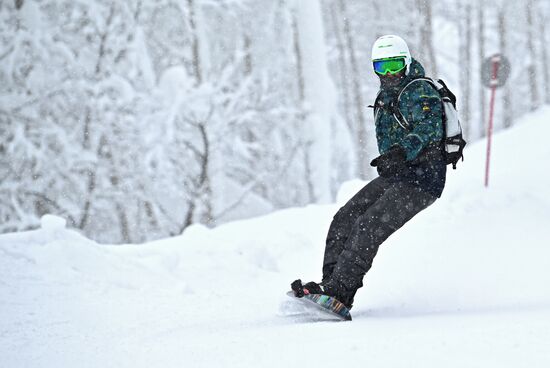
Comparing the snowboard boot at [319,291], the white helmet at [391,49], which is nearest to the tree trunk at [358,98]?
the white helmet at [391,49]

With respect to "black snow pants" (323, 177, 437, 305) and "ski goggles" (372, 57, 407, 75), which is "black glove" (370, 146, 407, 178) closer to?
"black snow pants" (323, 177, 437, 305)

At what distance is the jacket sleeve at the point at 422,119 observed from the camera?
4.05 m

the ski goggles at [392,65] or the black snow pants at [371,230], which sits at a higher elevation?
the ski goggles at [392,65]

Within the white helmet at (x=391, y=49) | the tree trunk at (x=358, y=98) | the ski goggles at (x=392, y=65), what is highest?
the white helmet at (x=391, y=49)

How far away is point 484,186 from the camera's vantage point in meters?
7.51

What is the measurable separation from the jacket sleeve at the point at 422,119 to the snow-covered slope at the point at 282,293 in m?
1.08

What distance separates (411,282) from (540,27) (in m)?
27.7

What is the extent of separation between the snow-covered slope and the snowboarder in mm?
333

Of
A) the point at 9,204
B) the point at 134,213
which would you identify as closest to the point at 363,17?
the point at 134,213

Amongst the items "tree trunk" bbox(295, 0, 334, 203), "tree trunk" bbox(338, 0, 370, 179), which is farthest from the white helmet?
"tree trunk" bbox(338, 0, 370, 179)

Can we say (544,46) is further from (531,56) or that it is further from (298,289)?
(298,289)

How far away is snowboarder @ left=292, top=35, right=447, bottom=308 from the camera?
4062 mm

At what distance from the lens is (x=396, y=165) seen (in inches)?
161

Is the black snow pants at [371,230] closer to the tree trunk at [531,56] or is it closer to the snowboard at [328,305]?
the snowboard at [328,305]
